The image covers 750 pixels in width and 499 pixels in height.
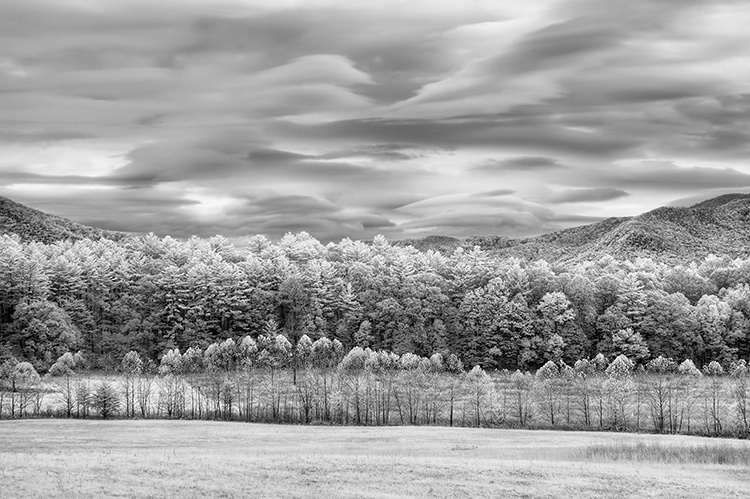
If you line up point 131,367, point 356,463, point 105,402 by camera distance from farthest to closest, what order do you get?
point 131,367, point 105,402, point 356,463

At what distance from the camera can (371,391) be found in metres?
113

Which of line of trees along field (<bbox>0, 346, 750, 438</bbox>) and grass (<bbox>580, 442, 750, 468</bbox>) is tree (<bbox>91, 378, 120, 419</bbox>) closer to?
line of trees along field (<bbox>0, 346, 750, 438</bbox>)

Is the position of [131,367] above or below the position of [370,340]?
below

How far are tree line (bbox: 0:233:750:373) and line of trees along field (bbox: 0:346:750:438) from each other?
7.49 metres

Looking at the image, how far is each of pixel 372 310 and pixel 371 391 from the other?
43.9 metres

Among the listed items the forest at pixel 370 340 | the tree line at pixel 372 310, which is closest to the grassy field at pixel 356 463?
the forest at pixel 370 340

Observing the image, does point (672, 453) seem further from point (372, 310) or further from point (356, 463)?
point (372, 310)

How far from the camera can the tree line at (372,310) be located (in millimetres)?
142375

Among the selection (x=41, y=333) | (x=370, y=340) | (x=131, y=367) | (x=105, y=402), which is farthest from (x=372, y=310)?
(x=105, y=402)

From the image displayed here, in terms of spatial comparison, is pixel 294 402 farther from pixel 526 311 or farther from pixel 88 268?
pixel 88 268

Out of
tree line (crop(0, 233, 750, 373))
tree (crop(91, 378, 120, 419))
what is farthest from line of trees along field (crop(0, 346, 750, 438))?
tree line (crop(0, 233, 750, 373))

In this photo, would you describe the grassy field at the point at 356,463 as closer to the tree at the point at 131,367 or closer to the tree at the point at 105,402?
the tree at the point at 105,402

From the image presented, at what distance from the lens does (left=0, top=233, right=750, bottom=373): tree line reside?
467ft

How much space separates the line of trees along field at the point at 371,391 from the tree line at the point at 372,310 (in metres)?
7.49
